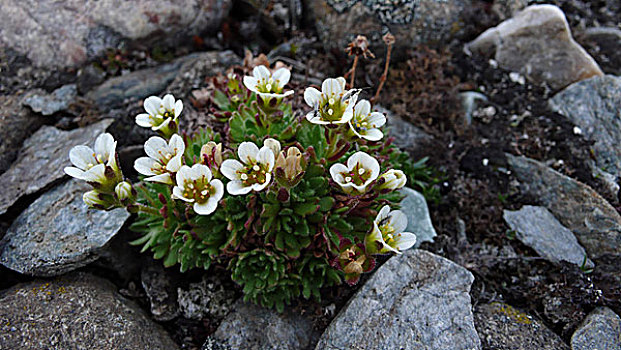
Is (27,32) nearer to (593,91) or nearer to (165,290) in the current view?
(165,290)

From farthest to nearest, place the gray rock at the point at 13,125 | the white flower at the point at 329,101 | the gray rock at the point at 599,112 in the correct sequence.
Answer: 1. the gray rock at the point at 599,112
2. the gray rock at the point at 13,125
3. the white flower at the point at 329,101

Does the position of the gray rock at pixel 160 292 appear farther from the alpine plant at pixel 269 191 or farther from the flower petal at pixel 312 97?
the flower petal at pixel 312 97

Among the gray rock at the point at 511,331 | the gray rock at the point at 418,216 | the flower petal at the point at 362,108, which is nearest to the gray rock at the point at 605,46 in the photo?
the gray rock at the point at 418,216

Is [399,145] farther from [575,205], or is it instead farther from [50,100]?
[50,100]

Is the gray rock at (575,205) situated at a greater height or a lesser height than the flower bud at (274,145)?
lesser

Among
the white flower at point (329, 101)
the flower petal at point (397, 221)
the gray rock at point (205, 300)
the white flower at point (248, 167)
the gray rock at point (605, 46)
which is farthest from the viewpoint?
the gray rock at point (605, 46)

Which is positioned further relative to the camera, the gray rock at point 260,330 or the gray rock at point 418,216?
the gray rock at point 418,216

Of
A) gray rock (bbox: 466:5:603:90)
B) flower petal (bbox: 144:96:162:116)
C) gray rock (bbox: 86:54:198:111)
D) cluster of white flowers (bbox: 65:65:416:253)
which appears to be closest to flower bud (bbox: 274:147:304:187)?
cluster of white flowers (bbox: 65:65:416:253)

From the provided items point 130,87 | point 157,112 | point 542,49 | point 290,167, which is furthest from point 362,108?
point 542,49
